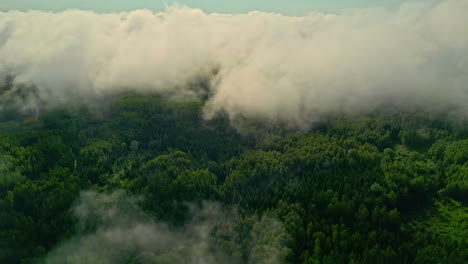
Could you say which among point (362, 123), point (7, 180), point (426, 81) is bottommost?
point (7, 180)

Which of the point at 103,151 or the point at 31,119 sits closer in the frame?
the point at 103,151

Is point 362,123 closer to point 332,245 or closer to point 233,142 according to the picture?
point 233,142

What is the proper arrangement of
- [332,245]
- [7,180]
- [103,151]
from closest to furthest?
[332,245], [7,180], [103,151]

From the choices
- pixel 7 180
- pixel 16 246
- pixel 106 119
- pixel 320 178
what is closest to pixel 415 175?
pixel 320 178

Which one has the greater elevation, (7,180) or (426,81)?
(426,81)

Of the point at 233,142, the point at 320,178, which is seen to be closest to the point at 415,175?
the point at 320,178

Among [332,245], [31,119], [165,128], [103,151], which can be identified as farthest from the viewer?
[31,119]
